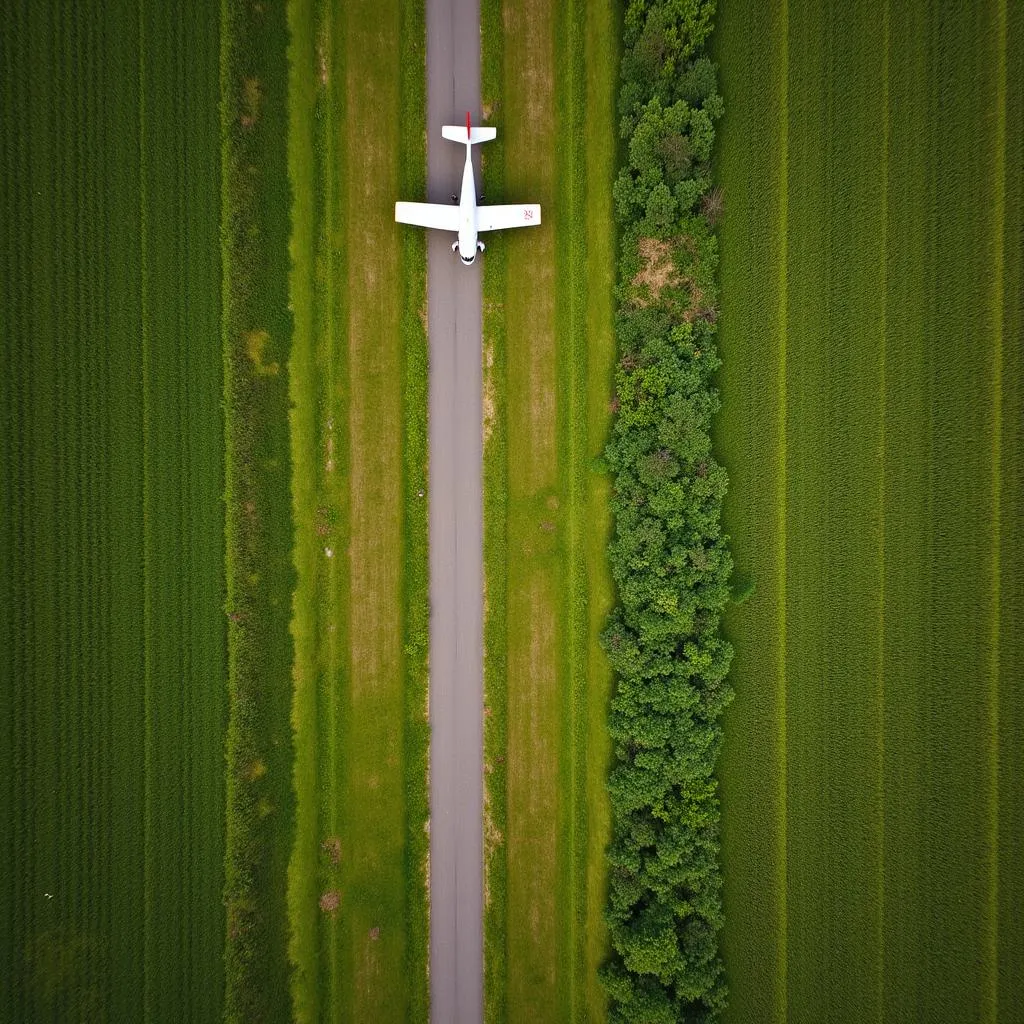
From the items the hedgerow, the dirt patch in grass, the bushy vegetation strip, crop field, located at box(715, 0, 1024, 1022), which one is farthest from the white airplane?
crop field, located at box(715, 0, 1024, 1022)

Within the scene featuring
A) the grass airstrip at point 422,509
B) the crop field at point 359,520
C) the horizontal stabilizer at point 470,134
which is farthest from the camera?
the crop field at point 359,520

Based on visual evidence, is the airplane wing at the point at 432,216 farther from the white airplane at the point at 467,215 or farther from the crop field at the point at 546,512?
the crop field at the point at 546,512

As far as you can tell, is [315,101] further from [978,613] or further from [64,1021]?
[64,1021]

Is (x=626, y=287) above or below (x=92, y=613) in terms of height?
above

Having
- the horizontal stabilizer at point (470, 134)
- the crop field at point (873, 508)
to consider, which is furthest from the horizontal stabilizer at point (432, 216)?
the crop field at point (873, 508)

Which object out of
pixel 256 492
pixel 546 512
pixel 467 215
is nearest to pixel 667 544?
pixel 546 512

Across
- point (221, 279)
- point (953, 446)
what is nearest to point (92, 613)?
point (221, 279)
